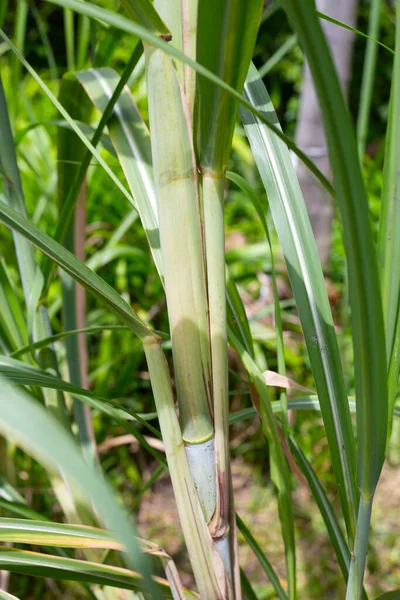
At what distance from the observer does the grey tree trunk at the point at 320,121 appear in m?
1.20

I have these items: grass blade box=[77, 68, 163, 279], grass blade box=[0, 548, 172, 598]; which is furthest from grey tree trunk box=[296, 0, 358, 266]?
grass blade box=[0, 548, 172, 598]

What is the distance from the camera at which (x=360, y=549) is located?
0.34 meters

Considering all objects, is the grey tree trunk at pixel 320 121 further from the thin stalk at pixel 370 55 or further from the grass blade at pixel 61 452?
the grass blade at pixel 61 452

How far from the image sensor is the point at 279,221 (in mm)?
399

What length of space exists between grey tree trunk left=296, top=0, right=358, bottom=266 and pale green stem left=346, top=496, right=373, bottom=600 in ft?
3.08

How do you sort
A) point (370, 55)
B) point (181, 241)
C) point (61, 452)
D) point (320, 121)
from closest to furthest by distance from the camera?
point (61, 452), point (181, 241), point (370, 55), point (320, 121)

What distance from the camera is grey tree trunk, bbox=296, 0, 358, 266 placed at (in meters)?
1.20

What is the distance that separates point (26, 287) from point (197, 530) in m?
0.29

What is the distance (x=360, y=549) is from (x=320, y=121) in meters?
→ 1.17

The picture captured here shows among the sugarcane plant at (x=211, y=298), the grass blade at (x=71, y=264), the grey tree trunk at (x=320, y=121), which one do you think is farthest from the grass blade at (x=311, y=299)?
the grey tree trunk at (x=320, y=121)

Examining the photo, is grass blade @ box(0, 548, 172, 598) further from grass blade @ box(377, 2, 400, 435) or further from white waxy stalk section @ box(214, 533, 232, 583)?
grass blade @ box(377, 2, 400, 435)

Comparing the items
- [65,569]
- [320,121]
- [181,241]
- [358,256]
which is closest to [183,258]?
[181,241]

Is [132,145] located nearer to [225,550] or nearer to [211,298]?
[211,298]

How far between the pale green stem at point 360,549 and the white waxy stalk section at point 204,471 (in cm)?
9
